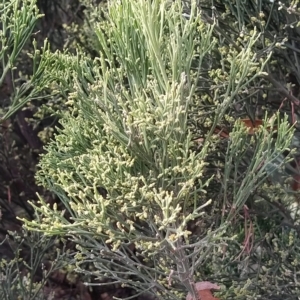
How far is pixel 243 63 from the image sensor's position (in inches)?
67.2

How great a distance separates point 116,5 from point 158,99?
14.2 inches

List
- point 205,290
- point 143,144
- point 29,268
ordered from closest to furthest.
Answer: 1. point 143,144
2. point 205,290
3. point 29,268

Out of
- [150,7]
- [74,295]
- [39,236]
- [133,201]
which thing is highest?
[150,7]

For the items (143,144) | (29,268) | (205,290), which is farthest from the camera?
(29,268)

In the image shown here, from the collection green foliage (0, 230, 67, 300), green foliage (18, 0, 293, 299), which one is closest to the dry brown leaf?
green foliage (18, 0, 293, 299)

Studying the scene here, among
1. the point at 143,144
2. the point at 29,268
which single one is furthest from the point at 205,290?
the point at 29,268

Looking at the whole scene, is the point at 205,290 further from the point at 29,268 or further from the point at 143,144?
the point at 29,268

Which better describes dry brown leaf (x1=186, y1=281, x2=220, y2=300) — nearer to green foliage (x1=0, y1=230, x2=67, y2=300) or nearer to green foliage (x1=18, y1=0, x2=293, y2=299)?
green foliage (x1=18, y1=0, x2=293, y2=299)

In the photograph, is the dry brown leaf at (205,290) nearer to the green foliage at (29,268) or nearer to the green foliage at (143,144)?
the green foliage at (143,144)

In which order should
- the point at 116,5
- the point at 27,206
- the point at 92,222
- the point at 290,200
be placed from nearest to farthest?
the point at 92,222 < the point at 116,5 < the point at 290,200 < the point at 27,206

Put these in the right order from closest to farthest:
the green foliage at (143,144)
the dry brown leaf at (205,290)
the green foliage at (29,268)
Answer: the green foliage at (143,144) → the dry brown leaf at (205,290) → the green foliage at (29,268)

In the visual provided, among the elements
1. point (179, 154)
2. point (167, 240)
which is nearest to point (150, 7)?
point (179, 154)

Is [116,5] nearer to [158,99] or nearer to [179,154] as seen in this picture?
[158,99]

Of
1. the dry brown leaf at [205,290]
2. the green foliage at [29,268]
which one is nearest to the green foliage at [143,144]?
the dry brown leaf at [205,290]
